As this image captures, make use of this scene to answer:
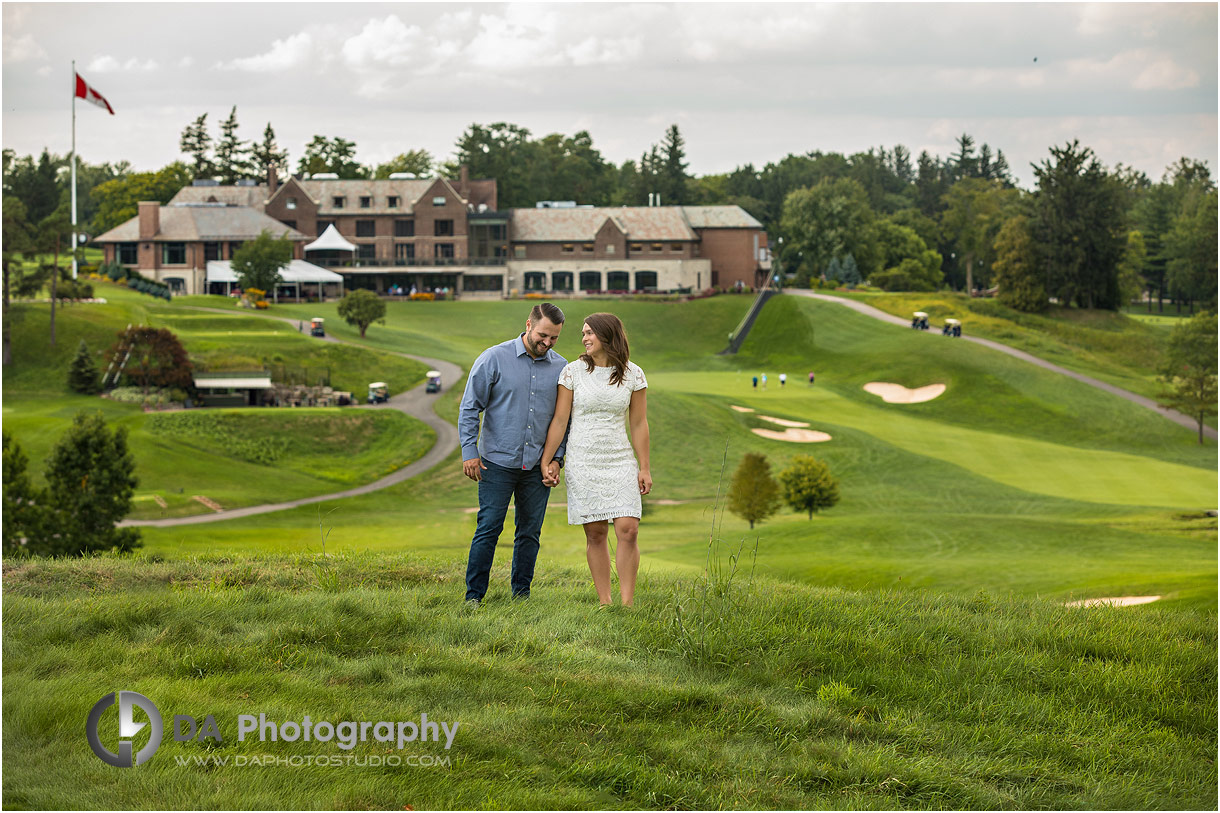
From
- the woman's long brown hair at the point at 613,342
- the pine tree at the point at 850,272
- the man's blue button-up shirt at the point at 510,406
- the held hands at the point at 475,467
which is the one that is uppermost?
the pine tree at the point at 850,272

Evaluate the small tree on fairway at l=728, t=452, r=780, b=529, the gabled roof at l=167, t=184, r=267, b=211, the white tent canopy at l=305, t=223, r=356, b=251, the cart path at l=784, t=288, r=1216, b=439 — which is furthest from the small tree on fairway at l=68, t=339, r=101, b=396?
the cart path at l=784, t=288, r=1216, b=439

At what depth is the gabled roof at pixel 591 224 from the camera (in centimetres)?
8075

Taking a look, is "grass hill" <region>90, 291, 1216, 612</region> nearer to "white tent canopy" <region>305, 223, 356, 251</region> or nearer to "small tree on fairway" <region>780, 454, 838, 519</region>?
"small tree on fairway" <region>780, 454, 838, 519</region>

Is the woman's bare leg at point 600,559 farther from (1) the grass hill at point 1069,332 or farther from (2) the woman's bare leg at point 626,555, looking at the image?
(1) the grass hill at point 1069,332

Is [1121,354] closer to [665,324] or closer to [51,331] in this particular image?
[665,324]

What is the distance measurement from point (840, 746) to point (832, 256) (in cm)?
9033

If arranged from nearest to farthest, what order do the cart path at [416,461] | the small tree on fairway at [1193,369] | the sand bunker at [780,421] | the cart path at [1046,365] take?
the cart path at [416,461], the sand bunker at [780,421], the small tree on fairway at [1193,369], the cart path at [1046,365]

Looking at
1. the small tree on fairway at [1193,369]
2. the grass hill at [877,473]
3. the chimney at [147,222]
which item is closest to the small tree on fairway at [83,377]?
the grass hill at [877,473]

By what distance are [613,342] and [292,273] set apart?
212 feet

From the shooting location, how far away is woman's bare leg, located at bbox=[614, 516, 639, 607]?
6.79 metres

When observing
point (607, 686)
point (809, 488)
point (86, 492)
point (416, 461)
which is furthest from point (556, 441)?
point (416, 461)

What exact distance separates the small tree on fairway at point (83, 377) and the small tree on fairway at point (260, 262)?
19.3 meters

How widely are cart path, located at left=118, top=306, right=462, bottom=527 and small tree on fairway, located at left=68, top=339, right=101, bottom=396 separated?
10561mm

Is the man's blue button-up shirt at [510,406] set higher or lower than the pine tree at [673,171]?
lower
